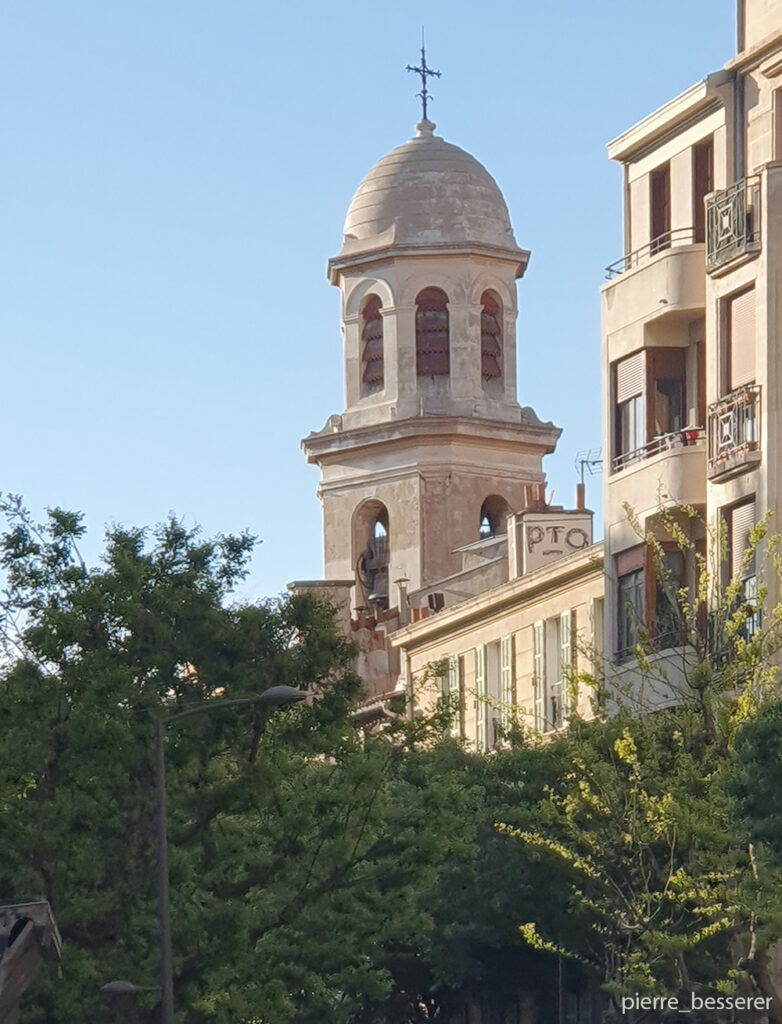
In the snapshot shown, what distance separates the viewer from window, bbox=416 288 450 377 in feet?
351

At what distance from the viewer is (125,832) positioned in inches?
2076

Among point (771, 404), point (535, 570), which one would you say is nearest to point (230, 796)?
point (771, 404)

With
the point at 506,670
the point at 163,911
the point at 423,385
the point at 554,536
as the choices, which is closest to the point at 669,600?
the point at 163,911

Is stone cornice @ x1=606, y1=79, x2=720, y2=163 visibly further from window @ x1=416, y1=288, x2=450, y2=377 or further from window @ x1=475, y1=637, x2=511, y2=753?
window @ x1=416, y1=288, x2=450, y2=377

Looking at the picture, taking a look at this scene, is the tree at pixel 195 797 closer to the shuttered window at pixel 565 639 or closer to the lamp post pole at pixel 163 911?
the lamp post pole at pixel 163 911

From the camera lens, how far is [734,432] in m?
58.2

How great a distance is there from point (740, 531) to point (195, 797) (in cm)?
995

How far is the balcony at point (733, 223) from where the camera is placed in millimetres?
58031

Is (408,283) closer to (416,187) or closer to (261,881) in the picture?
(416,187)

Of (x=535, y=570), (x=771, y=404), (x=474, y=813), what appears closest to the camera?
(x=771, y=404)

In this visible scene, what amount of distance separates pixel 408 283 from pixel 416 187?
3.14 meters

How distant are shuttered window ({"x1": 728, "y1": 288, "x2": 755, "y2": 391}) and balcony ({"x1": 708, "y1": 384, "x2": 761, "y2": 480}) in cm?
31

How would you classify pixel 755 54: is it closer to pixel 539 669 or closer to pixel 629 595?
pixel 629 595

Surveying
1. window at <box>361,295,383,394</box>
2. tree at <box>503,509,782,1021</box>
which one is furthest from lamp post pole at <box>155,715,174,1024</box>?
window at <box>361,295,383,394</box>
